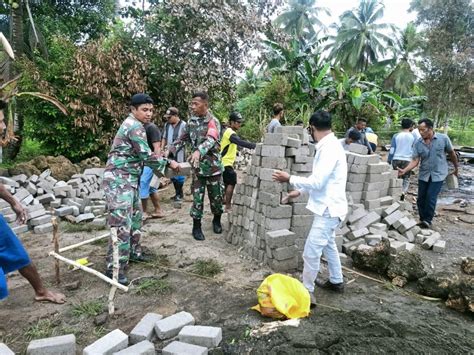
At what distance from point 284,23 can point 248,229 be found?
1401 inches

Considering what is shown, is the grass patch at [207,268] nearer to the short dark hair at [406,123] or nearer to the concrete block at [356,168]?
the concrete block at [356,168]

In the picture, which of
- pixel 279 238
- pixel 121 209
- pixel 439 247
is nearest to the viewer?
pixel 121 209

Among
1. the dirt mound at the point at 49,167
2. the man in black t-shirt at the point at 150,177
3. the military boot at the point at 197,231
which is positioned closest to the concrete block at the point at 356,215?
the military boot at the point at 197,231

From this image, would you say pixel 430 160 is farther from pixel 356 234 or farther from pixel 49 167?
pixel 49 167

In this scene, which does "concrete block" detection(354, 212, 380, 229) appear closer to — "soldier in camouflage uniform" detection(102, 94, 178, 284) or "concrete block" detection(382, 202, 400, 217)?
"concrete block" detection(382, 202, 400, 217)

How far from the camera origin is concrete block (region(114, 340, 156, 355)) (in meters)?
2.56

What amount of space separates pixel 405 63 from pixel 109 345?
30.8 m

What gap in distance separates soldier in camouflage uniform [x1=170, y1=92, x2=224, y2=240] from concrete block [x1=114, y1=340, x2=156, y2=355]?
7.95ft

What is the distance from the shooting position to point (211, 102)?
10727 millimetres

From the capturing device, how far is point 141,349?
2.61 meters

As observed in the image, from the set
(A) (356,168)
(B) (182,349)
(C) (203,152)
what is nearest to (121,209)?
(C) (203,152)

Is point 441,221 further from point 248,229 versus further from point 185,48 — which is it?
point 185,48

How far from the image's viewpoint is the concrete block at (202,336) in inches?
110

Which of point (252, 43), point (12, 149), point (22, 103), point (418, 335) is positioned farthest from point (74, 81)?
point (418, 335)
